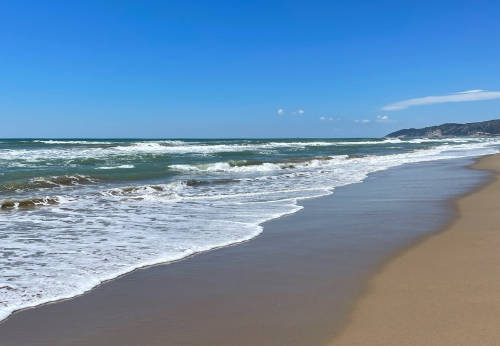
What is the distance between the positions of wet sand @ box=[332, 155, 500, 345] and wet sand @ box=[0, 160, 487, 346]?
234 millimetres

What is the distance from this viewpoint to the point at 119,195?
12.8 meters

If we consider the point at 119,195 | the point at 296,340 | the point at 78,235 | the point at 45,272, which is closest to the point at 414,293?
the point at 296,340

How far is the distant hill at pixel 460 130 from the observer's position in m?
136

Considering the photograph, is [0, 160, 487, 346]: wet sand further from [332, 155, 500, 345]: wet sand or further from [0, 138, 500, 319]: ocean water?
[0, 138, 500, 319]: ocean water

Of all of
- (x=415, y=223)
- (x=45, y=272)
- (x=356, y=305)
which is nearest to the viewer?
(x=356, y=305)

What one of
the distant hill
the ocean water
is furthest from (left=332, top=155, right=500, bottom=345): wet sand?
the distant hill

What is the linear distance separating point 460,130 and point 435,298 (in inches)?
6319

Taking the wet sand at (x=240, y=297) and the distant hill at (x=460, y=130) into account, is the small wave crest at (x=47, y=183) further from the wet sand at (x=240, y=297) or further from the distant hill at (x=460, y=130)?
the distant hill at (x=460, y=130)

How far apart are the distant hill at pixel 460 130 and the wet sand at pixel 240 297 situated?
139 metres

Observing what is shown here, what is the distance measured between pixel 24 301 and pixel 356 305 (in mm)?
3000

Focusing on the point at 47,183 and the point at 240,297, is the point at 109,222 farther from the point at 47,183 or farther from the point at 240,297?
the point at 47,183

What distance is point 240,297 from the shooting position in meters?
4.32

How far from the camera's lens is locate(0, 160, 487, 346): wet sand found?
11.5ft

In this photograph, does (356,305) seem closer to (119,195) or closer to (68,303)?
(68,303)
